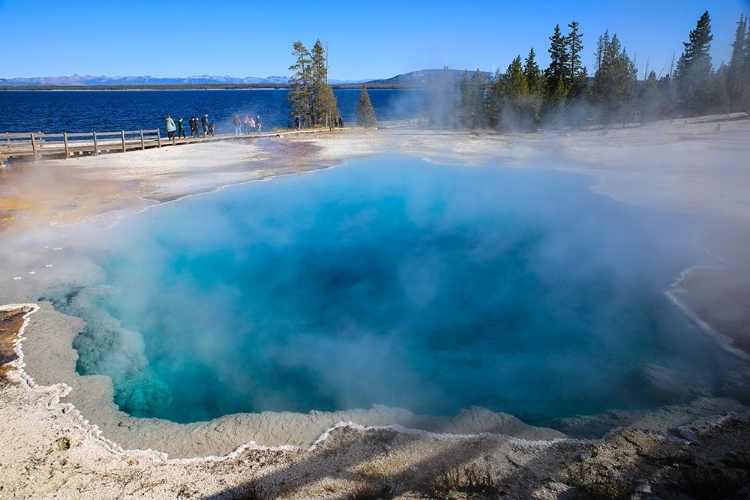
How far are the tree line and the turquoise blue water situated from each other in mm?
20554

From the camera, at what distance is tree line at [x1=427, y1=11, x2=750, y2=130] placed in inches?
1249

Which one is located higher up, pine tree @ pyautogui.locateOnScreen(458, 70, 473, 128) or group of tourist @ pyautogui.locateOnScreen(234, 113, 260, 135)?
pine tree @ pyautogui.locateOnScreen(458, 70, 473, 128)

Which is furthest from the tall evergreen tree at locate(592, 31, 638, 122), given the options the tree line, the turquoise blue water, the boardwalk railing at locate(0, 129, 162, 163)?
the boardwalk railing at locate(0, 129, 162, 163)

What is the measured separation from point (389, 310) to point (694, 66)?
4123 centimetres

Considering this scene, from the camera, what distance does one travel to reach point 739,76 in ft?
110

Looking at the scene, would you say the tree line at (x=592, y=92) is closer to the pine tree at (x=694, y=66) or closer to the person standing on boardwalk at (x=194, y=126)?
the pine tree at (x=694, y=66)

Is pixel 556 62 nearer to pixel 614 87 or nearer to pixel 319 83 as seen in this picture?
pixel 614 87

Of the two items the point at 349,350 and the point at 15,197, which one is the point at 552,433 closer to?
the point at 349,350

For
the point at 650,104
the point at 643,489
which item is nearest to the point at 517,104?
the point at 650,104

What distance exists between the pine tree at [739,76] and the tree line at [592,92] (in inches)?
2.1

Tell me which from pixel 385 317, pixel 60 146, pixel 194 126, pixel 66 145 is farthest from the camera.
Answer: pixel 194 126

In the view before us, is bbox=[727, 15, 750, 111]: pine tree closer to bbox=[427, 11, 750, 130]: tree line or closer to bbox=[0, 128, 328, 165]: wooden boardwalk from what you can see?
bbox=[427, 11, 750, 130]: tree line

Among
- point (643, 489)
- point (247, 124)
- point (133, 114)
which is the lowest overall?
point (643, 489)

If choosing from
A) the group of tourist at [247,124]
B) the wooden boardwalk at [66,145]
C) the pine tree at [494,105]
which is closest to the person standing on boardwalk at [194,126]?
the wooden boardwalk at [66,145]
